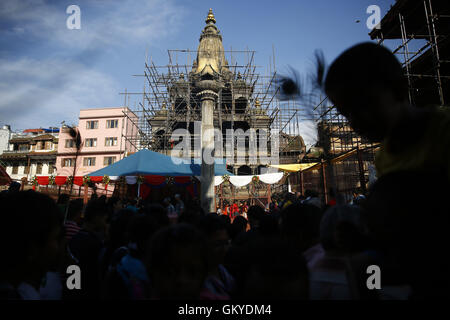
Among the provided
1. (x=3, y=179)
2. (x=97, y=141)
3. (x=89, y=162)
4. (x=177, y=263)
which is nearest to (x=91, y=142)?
(x=97, y=141)

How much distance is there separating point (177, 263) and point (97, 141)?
1640 inches

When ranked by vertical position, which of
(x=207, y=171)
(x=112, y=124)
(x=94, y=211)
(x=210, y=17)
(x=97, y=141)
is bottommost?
(x=94, y=211)

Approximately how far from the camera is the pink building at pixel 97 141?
37156mm

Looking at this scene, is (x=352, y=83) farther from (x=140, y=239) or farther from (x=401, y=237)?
(x=140, y=239)

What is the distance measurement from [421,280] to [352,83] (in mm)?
857

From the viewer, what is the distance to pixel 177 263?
4.63 feet

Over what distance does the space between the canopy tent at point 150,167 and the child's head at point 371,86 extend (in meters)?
7.91

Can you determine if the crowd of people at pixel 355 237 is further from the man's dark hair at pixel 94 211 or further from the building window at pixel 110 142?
the building window at pixel 110 142

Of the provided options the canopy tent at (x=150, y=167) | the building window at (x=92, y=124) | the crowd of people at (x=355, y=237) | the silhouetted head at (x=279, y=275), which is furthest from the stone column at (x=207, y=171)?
the building window at (x=92, y=124)

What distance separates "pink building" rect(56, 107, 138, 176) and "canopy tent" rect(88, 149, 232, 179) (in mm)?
29242

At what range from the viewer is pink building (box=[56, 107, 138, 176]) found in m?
37.2

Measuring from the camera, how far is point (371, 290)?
124cm

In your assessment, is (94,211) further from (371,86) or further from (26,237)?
(371,86)
